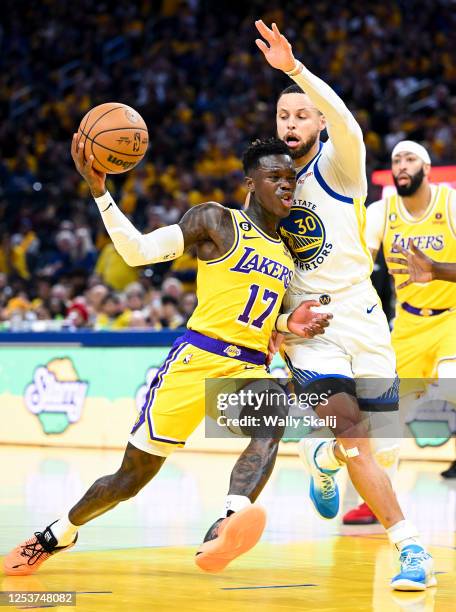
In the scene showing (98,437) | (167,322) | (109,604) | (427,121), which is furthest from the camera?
(427,121)

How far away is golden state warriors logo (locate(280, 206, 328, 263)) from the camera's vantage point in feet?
21.2

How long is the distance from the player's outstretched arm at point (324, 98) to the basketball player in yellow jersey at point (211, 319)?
1.02 feet

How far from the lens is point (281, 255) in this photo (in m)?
6.22

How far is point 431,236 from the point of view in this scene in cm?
913

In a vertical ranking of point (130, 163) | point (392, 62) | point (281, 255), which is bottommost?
point (281, 255)

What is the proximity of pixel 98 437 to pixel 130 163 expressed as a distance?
8529 mm

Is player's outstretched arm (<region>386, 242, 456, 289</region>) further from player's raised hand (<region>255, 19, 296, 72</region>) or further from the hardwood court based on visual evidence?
the hardwood court

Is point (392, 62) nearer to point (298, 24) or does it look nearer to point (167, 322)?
point (298, 24)

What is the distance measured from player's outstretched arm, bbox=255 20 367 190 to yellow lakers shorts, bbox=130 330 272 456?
48.2 inches

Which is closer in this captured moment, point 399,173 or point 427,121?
point 399,173

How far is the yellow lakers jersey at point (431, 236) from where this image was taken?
29.9 feet

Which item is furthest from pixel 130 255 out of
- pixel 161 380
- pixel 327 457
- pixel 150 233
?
pixel 327 457

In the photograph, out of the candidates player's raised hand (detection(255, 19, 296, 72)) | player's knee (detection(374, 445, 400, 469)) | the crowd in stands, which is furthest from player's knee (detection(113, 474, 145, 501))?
the crowd in stands

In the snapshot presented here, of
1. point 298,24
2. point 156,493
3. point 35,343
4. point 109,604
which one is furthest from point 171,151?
point 109,604
